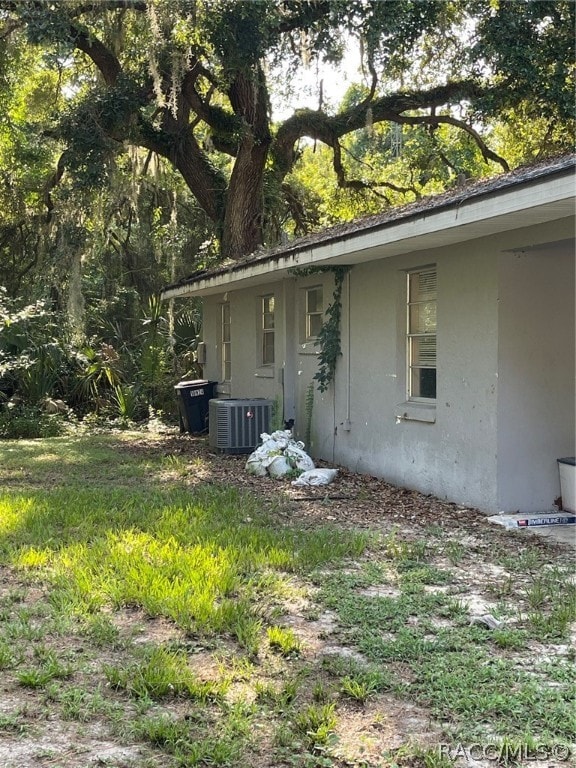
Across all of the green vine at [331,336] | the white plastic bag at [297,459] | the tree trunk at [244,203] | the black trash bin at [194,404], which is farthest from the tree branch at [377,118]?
the white plastic bag at [297,459]

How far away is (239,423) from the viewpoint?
1190cm

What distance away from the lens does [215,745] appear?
10.0 feet

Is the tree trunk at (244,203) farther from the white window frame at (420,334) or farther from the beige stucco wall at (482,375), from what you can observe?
the white window frame at (420,334)

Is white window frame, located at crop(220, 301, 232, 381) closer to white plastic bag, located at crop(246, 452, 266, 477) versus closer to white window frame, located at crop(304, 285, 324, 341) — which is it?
white window frame, located at crop(304, 285, 324, 341)

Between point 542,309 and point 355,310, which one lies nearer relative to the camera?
point 542,309

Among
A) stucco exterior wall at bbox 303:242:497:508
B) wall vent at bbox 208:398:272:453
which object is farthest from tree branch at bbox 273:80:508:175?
stucco exterior wall at bbox 303:242:497:508

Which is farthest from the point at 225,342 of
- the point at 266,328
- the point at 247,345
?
the point at 266,328

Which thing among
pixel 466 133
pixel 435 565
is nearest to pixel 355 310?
pixel 435 565

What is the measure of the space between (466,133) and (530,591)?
14086mm

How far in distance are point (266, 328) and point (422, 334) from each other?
4.80m

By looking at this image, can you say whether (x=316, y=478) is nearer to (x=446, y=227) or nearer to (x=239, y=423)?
(x=239, y=423)

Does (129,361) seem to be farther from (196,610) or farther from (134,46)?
(196,610)

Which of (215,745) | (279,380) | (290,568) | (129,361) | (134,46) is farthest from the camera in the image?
(129,361)

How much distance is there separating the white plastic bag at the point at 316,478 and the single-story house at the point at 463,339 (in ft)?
2.10
